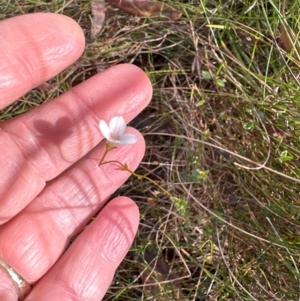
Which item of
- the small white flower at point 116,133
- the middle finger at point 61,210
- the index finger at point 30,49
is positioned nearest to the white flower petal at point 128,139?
the small white flower at point 116,133

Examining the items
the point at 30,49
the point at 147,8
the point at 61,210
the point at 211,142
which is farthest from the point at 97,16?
the point at 61,210

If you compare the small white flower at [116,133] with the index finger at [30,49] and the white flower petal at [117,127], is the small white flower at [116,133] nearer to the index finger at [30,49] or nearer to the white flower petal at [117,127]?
the white flower petal at [117,127]

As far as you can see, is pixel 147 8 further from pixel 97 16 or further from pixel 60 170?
pixel 60 170

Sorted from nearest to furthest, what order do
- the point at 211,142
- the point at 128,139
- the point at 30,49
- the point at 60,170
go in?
1. the point at 128,139
2. the point at 30,49
3. the point at 60,170
4. the point at 211,142

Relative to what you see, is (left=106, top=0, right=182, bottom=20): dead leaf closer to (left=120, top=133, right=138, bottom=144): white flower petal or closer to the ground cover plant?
the ground cover plant

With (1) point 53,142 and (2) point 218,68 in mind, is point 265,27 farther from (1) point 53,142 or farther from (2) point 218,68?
(1) point 53,142

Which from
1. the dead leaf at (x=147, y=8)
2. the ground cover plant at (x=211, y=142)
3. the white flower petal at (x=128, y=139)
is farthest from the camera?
the dead leaf at (x=147, y=8)
